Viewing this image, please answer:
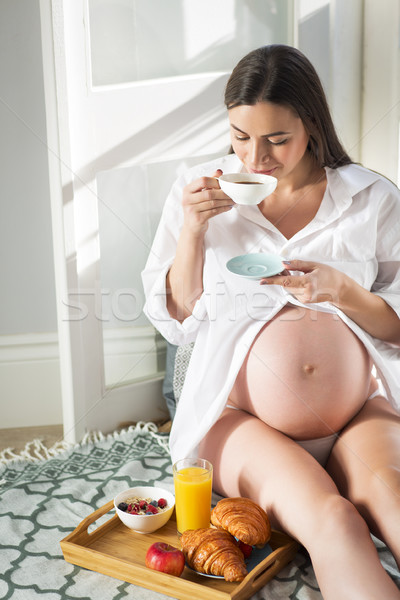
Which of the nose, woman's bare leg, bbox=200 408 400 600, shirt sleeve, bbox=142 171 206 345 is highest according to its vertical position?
the nose

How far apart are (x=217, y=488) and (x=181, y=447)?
114mm

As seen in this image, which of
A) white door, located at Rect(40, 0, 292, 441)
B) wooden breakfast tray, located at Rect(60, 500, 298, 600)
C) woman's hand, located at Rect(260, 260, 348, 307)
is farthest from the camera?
white door, located at Rect(40, 0, 292, 441)

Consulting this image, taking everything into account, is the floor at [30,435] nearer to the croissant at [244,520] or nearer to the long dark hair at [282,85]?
the croissant at [244,520]

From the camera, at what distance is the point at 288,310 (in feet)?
4.50

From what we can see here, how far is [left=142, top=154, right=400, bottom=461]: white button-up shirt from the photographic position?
54.1 inches

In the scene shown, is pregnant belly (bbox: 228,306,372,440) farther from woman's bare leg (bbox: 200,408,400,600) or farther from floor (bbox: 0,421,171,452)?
floor (bbox: 0,421,171,452)

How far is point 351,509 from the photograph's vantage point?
113 centimetres

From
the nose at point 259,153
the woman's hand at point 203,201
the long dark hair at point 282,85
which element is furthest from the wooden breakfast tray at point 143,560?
the long dark hair at point 282,85

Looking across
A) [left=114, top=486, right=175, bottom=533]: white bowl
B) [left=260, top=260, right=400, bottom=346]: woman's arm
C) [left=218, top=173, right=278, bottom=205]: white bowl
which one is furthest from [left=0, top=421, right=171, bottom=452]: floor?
[left=218, top=173, right=278, bottom=205]: white bowl

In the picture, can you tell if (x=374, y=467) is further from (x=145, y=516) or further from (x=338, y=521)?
(x=145, y=516)

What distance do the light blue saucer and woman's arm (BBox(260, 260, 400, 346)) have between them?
19 mm

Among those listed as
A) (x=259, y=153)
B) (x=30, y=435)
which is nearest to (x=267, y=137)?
(x=259, y=153)

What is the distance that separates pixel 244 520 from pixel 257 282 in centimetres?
46

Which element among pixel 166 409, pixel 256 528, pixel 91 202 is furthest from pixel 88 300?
pixel 256 528
